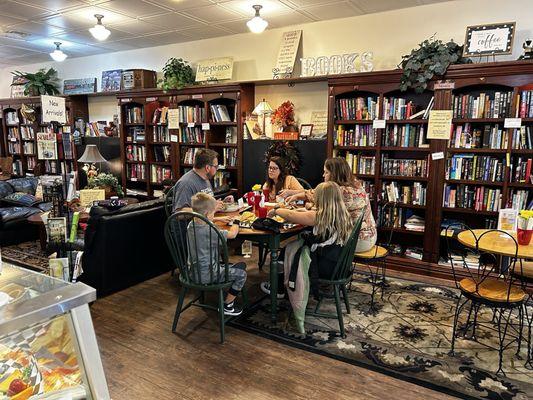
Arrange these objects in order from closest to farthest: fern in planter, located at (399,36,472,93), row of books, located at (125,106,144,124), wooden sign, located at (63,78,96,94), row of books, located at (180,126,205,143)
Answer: fern in planter, located at (399,36,472,93) → row of books, located at (180,126,205,143) → row of books, located at (125,106,144,124) → wooden sign, located at (63,78,96,94)

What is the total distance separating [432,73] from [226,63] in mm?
2804

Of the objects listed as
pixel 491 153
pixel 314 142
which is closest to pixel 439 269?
pixel 491 153

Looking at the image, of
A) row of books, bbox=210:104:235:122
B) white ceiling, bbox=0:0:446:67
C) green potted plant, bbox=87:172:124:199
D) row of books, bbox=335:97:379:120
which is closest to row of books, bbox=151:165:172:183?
green potted plant, bbox=87:172:124:199

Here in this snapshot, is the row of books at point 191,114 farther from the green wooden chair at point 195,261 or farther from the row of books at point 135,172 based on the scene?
the green wooden chair at point 195,261

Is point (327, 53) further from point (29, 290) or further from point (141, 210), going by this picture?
point (29, 290)

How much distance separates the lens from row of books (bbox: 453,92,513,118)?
3684mm

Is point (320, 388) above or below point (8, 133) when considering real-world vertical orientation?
below

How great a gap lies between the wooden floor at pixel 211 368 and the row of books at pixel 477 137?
2.61m

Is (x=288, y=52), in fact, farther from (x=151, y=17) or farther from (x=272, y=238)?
(x=272, y=238)

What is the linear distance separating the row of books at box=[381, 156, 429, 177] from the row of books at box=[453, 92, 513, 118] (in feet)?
1.94

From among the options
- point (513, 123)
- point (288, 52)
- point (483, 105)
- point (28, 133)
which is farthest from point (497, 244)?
point (28, 133)

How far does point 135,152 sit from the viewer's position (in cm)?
635

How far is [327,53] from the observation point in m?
4.81

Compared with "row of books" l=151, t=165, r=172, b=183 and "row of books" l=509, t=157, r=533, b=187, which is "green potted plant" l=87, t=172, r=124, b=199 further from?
"row of books" l=509, t=157, r=533, b=187
